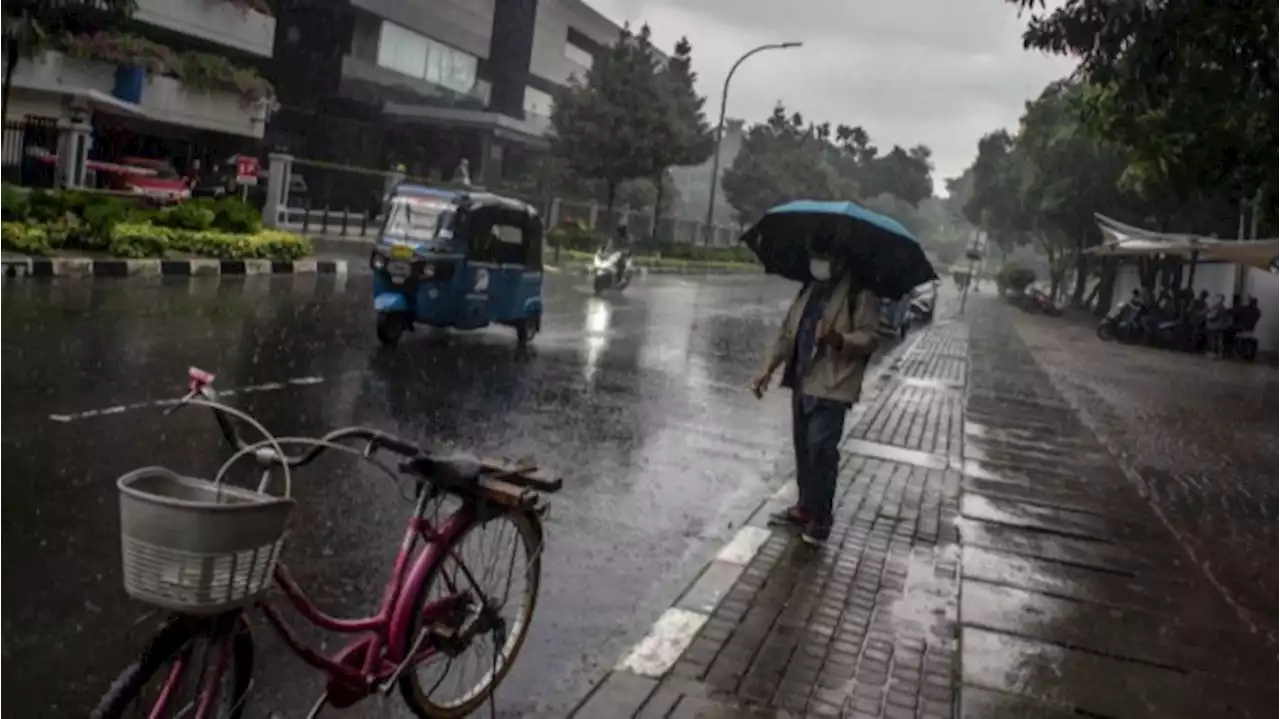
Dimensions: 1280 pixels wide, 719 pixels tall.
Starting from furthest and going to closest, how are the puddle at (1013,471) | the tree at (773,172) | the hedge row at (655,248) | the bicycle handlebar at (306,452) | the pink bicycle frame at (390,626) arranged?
1. the tree at (773,172)
2. the hedge row at (655,248)
3. the puddle at (1013,471)
4. the pink bicycle frame at (390,626)
5. the bicycle handlebar at (306,452)

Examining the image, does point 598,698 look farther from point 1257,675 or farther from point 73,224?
point 73,224

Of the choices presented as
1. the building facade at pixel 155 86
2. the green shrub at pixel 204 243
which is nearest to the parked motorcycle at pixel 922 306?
the green shrub at pixel 204 243

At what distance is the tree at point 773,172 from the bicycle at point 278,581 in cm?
6204

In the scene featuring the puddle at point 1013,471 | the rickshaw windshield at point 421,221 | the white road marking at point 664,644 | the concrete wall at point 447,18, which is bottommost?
the white road marking at point 664,644

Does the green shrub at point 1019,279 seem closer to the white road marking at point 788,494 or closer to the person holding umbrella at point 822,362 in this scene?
the white road marking at point 788,494

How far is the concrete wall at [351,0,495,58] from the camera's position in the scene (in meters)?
41.2

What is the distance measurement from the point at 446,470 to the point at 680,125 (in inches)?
1597

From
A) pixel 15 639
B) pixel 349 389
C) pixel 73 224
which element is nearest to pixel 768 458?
pixel 349 389

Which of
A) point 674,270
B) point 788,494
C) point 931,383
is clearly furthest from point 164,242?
point 674,270

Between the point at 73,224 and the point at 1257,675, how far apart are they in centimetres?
1773

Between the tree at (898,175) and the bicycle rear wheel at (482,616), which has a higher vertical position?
the tree at (898,175)

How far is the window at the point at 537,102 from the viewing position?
5299cm

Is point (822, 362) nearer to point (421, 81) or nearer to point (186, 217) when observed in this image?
point (186, 217)

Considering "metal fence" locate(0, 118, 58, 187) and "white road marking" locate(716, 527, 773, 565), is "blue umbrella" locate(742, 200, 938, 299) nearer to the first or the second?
"white road marking" locate(716, 527, 773, 565)
